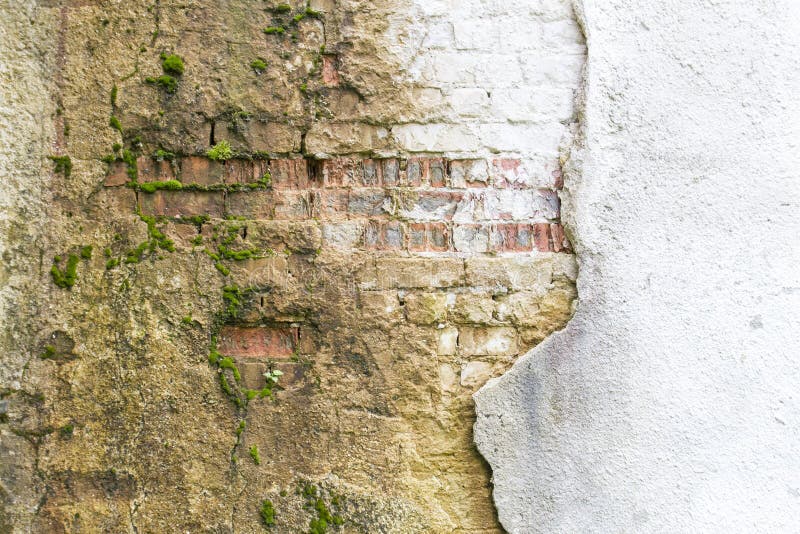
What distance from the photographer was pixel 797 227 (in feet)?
5.08

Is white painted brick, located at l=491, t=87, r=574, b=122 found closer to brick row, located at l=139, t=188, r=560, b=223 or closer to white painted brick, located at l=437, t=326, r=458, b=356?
brick row, located at l=139, t=188, r=560, b=223

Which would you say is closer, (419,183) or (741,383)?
(741,383)

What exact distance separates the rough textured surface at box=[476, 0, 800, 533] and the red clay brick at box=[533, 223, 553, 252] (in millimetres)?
69

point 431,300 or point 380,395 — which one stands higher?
point 431,300

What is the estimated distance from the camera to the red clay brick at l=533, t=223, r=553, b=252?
1625 millimetres

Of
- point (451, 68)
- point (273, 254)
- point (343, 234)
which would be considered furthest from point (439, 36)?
point (273, 254)

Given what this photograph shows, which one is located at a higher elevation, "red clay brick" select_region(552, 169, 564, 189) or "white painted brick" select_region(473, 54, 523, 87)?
"white painted brick" select_region(473, 54, 523, 87)

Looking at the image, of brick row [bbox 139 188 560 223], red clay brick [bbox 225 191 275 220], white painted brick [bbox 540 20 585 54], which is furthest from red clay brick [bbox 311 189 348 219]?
white painted brick [bbox 540 20 585 54]

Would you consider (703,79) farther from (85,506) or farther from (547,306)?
(85,506)

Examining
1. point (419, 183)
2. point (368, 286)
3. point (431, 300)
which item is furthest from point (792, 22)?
point (368, 286)

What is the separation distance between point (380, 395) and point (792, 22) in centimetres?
156

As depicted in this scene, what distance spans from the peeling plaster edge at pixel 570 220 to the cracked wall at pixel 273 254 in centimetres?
3

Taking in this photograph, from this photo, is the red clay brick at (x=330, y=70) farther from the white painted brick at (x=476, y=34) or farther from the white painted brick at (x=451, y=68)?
the white painted brick at (x=476, y=34)

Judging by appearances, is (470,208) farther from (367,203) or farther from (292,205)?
(292,205)
